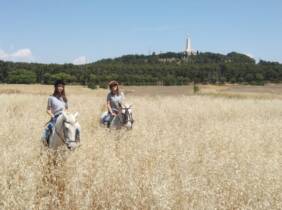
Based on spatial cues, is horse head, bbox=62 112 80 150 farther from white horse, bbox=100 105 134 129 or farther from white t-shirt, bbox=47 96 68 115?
white horse, bbox=100 105 134 129

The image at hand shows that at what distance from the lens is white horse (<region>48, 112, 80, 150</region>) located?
28.1 ft

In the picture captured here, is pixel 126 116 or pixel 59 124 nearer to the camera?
pixel 59 124

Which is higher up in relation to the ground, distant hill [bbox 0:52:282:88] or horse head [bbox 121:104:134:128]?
distant hill [bbox 0:52:282:88]

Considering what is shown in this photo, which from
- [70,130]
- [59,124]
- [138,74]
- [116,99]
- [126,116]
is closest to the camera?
[70,130]

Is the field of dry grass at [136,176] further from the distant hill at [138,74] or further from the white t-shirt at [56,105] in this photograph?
the distant hill at [138,74]

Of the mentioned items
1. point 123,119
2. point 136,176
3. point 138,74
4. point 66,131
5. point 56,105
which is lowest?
point 136,176

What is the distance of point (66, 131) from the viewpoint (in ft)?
28.4

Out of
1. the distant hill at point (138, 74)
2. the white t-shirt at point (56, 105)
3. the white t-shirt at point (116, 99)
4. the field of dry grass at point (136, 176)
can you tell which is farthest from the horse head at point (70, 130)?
the distant hill at point (138, 74)

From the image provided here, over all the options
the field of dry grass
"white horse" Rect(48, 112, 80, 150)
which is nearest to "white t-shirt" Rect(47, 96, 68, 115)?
the field of dry grass

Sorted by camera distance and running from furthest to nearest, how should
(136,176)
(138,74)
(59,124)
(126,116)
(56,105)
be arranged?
(138,74), (126,116), (56,105), (59,124), (136,176)

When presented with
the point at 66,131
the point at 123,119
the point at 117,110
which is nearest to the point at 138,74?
the point at 117,110

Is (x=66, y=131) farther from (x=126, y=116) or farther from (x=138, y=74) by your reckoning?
(x=138, y=74)

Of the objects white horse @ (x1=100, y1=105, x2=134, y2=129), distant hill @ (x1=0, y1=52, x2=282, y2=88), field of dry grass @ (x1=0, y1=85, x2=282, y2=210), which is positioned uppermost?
distant hill @ (x1=0, y1=52, x2=282, y2=88)

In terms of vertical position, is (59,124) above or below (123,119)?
above
